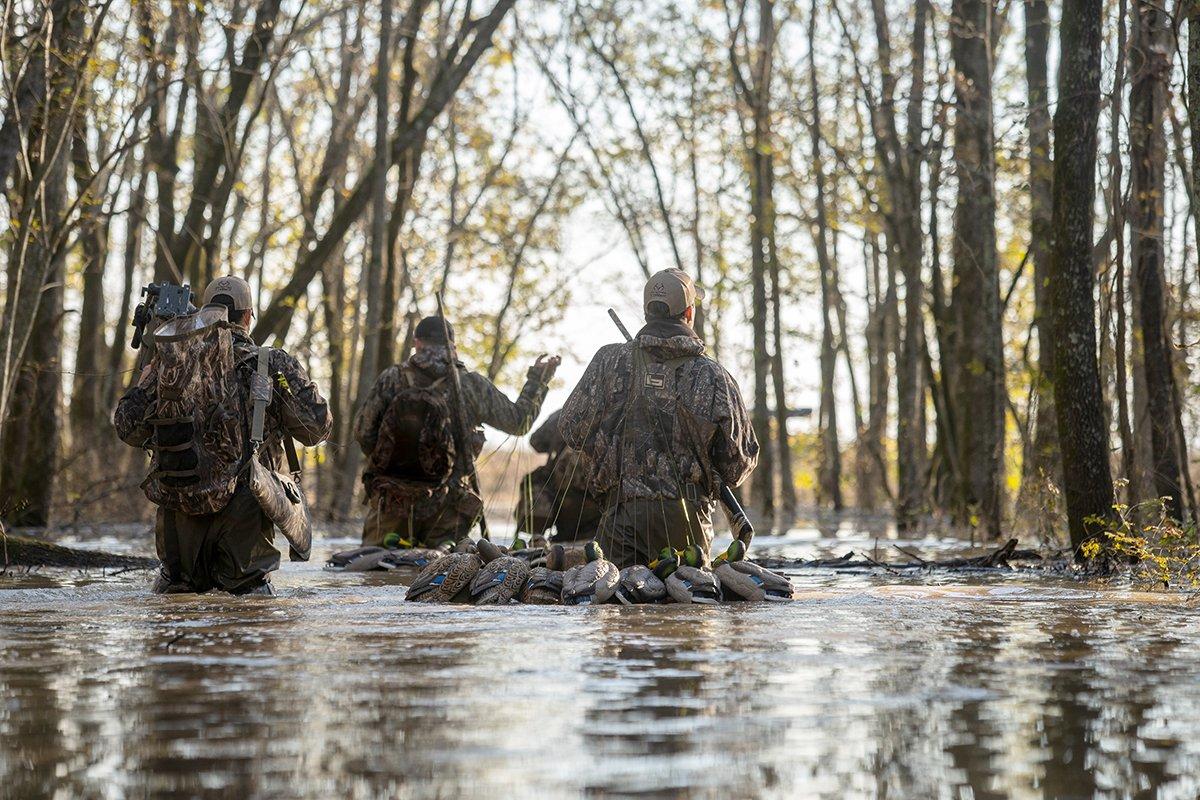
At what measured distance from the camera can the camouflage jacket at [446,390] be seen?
14.1 m

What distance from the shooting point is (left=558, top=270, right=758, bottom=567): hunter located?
9.89 m

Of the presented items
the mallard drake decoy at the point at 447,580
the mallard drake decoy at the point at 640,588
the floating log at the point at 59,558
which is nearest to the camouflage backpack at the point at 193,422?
the mallard drake decoy at the point at 447,580

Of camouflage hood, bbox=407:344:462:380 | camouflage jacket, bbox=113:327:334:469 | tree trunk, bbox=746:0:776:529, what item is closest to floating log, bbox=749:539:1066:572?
camouflage hood, bbox=407:344:462:380

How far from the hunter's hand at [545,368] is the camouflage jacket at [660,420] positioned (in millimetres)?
3340

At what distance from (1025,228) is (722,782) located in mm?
36336

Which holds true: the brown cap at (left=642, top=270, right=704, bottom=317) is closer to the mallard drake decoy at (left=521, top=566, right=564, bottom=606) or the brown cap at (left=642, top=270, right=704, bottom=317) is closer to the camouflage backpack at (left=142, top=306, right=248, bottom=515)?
the mallard drake decoy at (left=521, top=566, right=564, bottom=606)

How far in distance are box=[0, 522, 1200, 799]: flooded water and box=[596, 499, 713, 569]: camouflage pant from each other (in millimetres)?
1414

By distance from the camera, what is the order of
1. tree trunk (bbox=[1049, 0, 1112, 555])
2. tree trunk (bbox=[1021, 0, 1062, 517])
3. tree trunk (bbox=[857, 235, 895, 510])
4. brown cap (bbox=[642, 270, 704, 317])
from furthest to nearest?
tree trunk (bbox=[857, 235, 895, 510]) < tree trunk (bbox=[1021, 0, 1062, 517]) < tree trunk (bbox=[1049, 0, 1112, 555]) < brown cap (bbox=[642, 270, 704, 317])

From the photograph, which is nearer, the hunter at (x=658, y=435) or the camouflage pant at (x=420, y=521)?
the hunter at (x=658, y=435)

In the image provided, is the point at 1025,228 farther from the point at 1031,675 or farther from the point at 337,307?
the point at 1031,675

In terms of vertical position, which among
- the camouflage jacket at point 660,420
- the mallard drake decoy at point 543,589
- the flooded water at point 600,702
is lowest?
the flooded water at point 600,702

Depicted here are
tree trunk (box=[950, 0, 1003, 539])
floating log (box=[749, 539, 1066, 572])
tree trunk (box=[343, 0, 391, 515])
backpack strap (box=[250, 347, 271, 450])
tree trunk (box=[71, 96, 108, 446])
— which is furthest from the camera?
tree trunk (box=[71, 96, 108, 446])

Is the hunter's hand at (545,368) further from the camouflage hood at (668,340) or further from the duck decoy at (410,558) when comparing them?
the camouflage hood at (668,340)

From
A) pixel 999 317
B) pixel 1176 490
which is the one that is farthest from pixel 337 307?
pixel 1176 490
